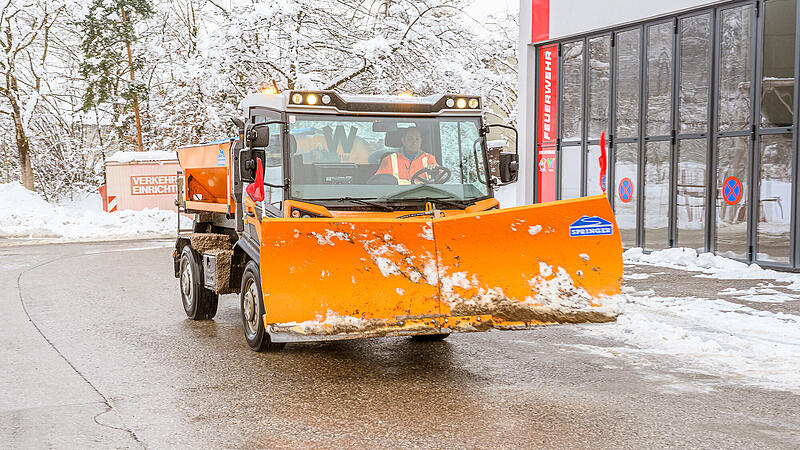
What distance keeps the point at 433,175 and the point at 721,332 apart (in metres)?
3.29

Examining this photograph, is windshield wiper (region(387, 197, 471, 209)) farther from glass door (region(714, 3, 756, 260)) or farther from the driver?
glass door (region(714, 3, 756, 260))

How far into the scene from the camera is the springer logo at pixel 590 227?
6656 mm

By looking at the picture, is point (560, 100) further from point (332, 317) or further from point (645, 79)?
point (332, 317)

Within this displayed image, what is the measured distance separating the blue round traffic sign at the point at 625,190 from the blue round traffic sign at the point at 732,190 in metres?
2.49

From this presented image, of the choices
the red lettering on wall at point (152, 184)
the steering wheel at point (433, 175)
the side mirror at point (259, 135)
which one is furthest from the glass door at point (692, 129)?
the red lettering on wall at point (152, 184)

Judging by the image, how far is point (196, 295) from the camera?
32.0 feet

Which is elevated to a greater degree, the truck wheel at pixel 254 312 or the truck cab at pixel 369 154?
the truck cab at pixel 369 154

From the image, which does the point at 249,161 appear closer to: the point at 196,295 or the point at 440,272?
the point at 440,272

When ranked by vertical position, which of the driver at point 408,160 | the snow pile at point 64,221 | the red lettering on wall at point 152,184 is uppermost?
the driver at point 408,160

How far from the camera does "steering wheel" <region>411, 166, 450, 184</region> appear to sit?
7641 mm

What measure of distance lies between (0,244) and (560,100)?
14250 millimetres

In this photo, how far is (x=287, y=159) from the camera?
24.5 ft

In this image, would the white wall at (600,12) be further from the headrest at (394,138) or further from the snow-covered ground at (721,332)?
the headrest at (394,138)

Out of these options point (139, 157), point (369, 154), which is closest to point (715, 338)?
point (369, 154)
